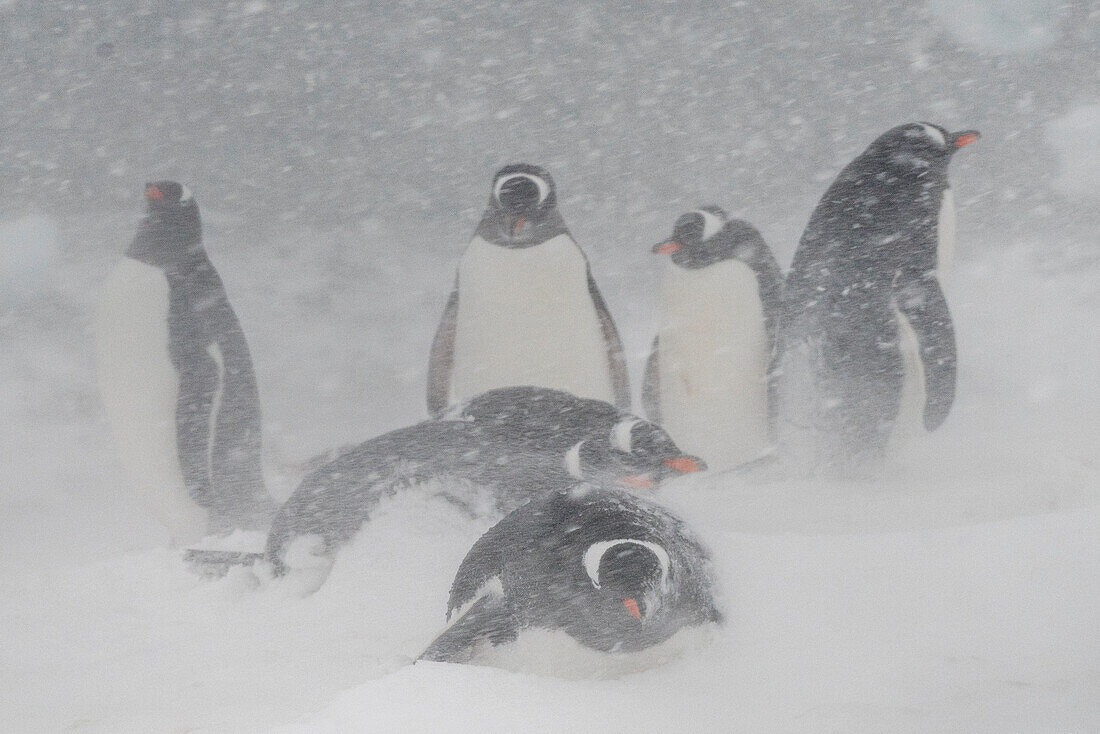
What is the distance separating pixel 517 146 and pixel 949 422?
122 cm

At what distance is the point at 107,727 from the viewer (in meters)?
0.53

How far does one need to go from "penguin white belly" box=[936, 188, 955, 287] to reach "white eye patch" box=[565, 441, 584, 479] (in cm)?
81

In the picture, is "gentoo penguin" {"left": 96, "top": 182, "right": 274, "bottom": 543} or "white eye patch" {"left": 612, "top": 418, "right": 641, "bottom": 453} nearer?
"white eye patch" {"left": 612, "top": 418, "right": 641, "bottom": 453}

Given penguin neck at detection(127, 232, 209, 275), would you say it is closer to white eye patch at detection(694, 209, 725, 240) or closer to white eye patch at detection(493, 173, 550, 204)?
white eye patch at detection(493, 173, 550, 204)

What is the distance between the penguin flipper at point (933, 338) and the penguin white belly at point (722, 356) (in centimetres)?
25

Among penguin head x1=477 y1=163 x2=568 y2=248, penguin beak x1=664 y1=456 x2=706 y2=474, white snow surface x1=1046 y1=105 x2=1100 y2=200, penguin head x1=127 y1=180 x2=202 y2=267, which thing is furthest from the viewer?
white snow surface x1=1046 y1=105 x2=1100 y2=200

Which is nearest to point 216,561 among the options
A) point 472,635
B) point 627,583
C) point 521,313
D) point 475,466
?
point 475,466

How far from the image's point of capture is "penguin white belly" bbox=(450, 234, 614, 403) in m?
1.44

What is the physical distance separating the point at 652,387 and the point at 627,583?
1.10m

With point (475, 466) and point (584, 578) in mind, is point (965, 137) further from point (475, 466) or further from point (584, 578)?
point (584, 578)

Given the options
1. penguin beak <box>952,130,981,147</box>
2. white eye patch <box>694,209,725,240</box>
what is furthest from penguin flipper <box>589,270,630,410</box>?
penguin beak <box>952,130,981,147</box>

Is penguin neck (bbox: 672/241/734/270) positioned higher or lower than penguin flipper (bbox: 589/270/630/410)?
higher

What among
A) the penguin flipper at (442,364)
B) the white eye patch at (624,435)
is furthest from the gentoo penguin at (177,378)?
the white eye patch at (624,435)

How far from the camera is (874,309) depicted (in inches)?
51.8
